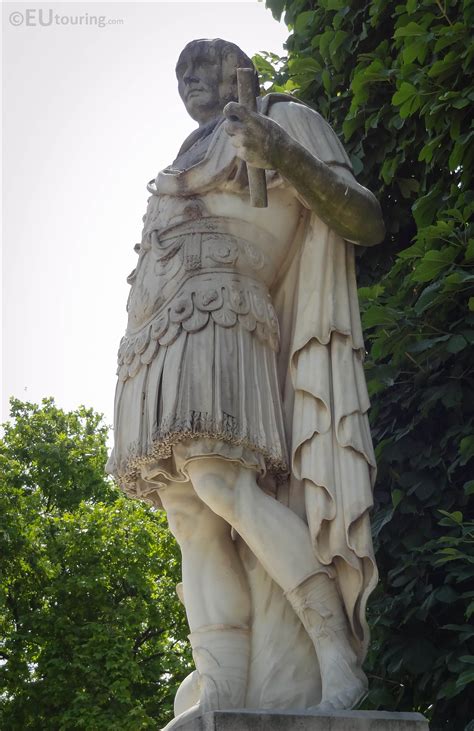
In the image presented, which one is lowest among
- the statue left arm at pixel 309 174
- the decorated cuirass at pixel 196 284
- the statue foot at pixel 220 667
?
the statue foot at pixel 220 667

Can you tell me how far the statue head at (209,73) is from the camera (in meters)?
5.52

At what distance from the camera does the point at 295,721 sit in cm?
410

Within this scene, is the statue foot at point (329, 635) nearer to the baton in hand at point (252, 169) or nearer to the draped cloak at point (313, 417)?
the draped cloak at point (313, 417)

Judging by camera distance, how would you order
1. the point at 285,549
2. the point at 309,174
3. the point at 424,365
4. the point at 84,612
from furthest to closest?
the point at 84,612, the point at 424,365, the point at 309,174, the point at 285,549

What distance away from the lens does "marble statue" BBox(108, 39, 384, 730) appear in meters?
4.68

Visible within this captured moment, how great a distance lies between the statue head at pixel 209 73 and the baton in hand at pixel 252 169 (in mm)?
727

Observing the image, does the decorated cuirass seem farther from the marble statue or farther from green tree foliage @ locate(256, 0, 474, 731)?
green tree foliage @ locate(256, 0, 474, 731)

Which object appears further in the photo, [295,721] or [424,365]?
[424,365]

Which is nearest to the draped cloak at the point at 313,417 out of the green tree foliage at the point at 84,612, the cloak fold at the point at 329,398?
the cloak fold at the point at 329,398

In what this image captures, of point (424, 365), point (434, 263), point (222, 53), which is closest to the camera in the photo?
point (222, 53)

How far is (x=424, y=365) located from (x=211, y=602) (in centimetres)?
319

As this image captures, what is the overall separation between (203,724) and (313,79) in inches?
238

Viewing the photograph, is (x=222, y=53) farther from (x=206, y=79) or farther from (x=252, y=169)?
(x=252, y=169)

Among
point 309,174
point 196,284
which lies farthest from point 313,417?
point 309,174
